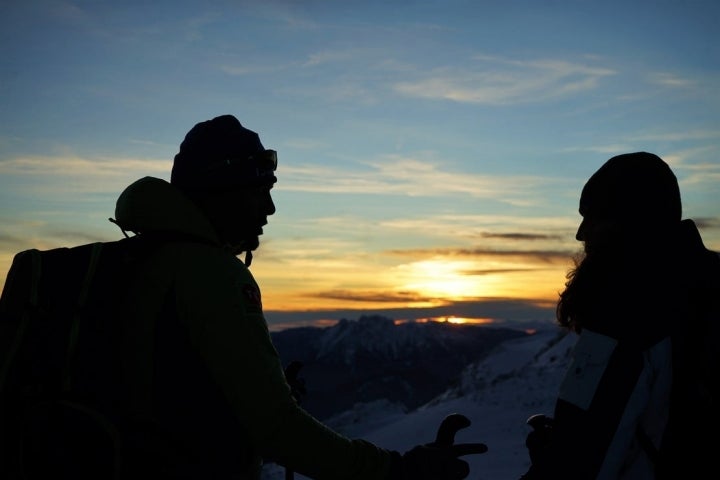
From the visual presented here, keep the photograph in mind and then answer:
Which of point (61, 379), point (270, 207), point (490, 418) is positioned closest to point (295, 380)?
point (270, 207)

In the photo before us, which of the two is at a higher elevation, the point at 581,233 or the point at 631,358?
the point at 581,233

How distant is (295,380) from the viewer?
345 cm

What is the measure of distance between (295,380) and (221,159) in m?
1.07

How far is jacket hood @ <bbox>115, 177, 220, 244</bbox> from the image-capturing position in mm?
2697

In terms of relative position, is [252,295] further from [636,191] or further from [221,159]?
[636,191]

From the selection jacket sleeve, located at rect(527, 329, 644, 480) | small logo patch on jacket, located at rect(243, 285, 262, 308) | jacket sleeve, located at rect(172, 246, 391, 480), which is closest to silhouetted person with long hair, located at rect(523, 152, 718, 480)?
jacket sleeve, located at rect(527, 329, 644, 480)

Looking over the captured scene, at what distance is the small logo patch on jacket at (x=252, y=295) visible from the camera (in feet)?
8.27

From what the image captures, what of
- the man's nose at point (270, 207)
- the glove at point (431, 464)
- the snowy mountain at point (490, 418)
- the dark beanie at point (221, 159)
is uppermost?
the dark beanie at point (221, 159)

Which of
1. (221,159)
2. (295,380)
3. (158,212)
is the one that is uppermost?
(221,159)

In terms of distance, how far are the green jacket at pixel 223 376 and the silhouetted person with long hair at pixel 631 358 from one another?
2.38 feet

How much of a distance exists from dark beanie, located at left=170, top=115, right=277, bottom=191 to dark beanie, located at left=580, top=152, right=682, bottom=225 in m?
1.21

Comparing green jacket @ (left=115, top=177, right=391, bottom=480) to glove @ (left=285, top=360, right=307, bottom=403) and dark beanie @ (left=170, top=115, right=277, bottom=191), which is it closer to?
dark beanie @ (left=170, top=115, right=277, bottom=191)

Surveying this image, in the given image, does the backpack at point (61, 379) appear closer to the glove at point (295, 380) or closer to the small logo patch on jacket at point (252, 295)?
the small logo patch on jacket at point (252, 295)

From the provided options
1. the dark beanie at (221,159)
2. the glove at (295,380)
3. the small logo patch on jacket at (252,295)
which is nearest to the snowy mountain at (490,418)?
the glove at (295,380)
